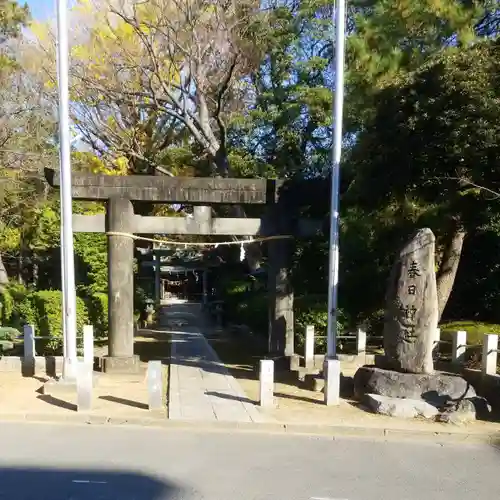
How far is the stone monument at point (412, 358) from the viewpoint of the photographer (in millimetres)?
8109

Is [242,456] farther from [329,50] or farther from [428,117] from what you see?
[329,50]

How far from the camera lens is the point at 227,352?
49.0ft

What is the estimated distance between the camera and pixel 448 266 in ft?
43.3

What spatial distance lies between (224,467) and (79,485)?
1527 mm

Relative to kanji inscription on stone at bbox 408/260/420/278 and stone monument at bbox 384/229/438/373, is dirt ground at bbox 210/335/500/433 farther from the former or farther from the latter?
kanji inscription on stone at bbox 408/260/420/278

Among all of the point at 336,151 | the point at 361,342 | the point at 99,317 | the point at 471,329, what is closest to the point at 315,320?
the point at 361,342

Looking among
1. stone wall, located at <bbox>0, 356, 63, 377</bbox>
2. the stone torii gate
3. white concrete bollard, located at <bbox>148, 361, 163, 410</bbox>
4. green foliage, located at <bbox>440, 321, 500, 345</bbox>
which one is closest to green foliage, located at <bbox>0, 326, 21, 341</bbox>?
stone wall, located at <bbox>0, 356, 63, 377</bbox>

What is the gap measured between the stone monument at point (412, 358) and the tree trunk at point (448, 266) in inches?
180

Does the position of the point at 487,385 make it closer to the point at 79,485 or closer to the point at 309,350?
the point at 309,350

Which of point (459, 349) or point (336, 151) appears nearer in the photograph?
point (336, 151)

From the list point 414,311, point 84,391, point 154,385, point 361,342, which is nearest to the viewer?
point 84,391

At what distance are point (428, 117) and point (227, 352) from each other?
8225 millimetres

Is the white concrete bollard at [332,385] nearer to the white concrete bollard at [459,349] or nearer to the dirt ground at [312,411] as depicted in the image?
the dirt ground at [312,411]

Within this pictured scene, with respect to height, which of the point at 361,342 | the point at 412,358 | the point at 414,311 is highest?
the point at 414,311
